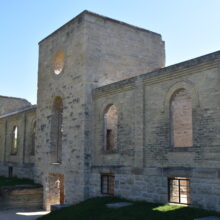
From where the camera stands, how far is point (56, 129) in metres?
19.6

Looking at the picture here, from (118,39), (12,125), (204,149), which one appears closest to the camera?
(204,149)

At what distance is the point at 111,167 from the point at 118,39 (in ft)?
23.7

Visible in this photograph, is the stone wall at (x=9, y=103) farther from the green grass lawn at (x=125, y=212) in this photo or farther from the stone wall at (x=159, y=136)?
the green grass lawn at (x=125, y=212)

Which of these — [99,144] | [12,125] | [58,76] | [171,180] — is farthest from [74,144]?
[12,125]

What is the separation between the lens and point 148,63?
19328 millimetres

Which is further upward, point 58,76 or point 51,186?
point 58,76

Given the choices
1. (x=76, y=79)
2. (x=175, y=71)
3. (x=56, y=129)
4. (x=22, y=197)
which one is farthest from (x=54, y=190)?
(x=175, y=71)

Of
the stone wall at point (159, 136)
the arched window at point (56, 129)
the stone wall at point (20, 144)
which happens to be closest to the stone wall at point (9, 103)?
the stone wall at point (20, 144)

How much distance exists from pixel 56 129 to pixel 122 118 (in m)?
6.16

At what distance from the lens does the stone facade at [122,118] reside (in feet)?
Result: 37.2

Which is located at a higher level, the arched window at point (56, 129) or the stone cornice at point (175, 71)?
the stone cornice at point (175, 71)

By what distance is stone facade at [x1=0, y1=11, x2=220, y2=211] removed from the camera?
11.3 m

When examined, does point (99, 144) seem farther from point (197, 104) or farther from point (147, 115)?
point (197, 104)

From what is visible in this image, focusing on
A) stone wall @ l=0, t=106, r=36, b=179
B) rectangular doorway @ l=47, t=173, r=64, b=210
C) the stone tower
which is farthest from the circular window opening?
rectangular doorway @ l=47, t=173, r=64, b=210
